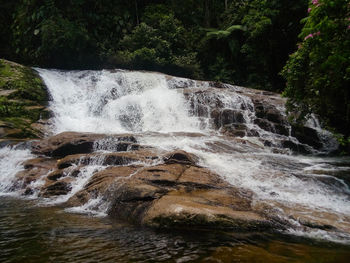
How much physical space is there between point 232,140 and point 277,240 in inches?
242

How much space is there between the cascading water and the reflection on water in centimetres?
93

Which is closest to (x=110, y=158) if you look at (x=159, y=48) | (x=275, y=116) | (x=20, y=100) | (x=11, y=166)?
(x=11, y=166)

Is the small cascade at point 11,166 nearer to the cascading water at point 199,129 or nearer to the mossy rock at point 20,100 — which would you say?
the cascading water at point 199,129

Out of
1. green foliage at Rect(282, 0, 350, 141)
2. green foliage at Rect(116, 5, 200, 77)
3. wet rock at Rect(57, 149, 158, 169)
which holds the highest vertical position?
green foliage at Rect(116, 5, 200, 77)

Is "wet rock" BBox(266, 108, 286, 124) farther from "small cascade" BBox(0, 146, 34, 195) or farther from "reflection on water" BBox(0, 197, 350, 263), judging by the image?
"small cascade" BBox(0, 146, 34, 195)

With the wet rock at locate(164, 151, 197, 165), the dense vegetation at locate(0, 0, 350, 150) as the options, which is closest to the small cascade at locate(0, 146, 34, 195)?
the wet rock at locate(164, 151, 197, 165)

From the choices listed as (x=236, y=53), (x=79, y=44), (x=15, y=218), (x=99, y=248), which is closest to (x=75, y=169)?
(x=15, y=218)

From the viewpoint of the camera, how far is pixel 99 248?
3.40 meters

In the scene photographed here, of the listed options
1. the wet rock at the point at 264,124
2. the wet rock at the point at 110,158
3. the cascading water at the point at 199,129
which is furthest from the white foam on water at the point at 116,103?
the wet rock at the point at 110,158

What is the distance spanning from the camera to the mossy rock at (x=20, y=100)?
1040cm

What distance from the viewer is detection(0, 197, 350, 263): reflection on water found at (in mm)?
3131

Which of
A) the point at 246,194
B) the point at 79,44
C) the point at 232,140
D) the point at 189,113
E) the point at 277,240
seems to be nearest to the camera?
the point at 277,240

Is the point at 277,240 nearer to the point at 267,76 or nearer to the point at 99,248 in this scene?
the point at 99,248

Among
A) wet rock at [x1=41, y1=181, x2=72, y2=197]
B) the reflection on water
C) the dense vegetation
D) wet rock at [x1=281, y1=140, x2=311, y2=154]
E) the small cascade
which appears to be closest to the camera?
the reflection on water
